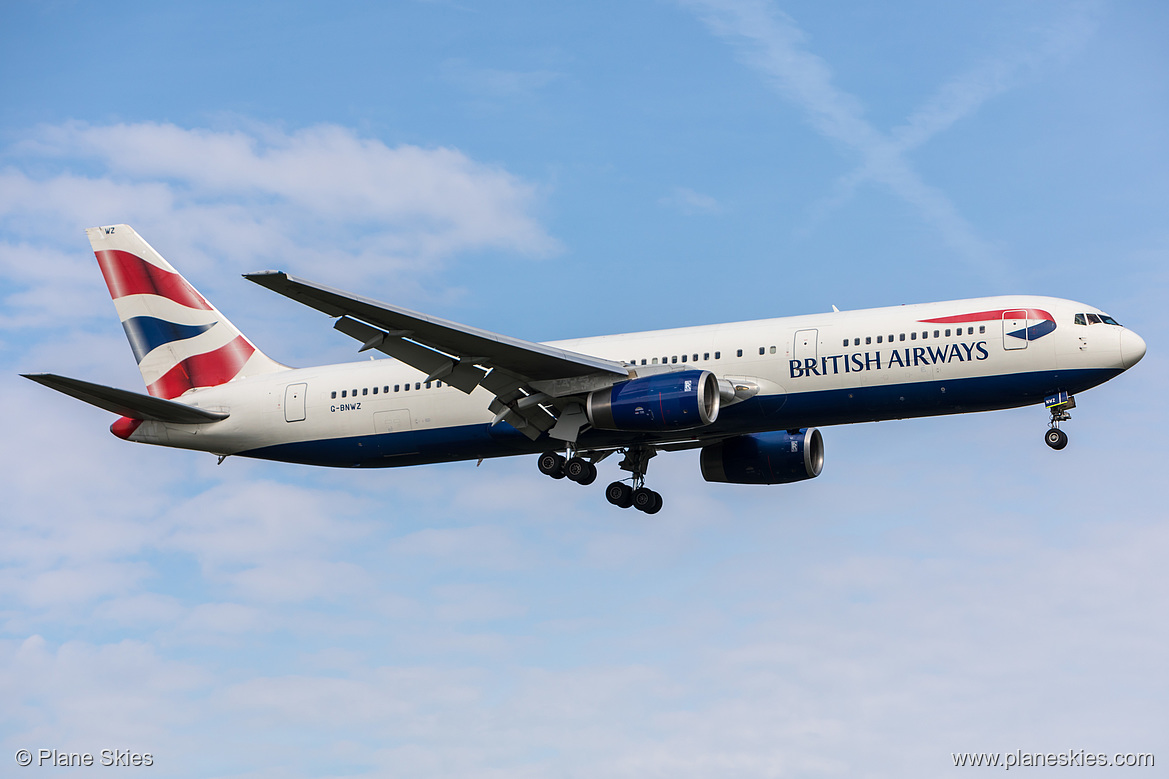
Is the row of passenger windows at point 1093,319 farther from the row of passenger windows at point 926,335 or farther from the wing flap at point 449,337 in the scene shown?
the wing flap at point 449,337

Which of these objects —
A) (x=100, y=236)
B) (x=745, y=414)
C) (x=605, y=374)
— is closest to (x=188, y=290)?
(x=100, y=236)

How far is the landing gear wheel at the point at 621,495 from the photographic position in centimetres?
4128

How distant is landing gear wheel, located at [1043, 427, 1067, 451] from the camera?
34.2m

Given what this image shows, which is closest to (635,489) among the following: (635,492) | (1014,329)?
(635,492)

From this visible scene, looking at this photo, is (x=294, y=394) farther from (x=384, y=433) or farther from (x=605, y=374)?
(x=605, y=374)

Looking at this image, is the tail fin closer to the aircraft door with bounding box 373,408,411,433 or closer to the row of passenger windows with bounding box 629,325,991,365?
the aircraft door with bounding box 373,408,411,433

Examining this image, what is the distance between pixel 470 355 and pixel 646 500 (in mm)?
9334

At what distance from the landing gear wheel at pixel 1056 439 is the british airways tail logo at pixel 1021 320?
2.67 m

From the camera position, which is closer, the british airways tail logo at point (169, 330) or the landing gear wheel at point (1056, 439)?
the landing gear wheel at point (1056, 439)

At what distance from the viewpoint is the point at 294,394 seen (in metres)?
40.8

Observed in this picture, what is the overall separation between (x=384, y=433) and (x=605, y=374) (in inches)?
316

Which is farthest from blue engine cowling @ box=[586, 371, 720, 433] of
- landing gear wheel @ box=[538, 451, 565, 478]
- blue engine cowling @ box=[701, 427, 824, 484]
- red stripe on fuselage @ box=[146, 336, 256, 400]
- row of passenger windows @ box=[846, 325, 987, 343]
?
red stripe on fuselage @ box=[146, 336, 256, 400]

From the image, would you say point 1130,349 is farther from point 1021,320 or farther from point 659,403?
point 659,403

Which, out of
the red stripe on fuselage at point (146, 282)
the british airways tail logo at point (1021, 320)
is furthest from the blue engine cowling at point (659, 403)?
the red stripe on fuselage at point (146, 282)
